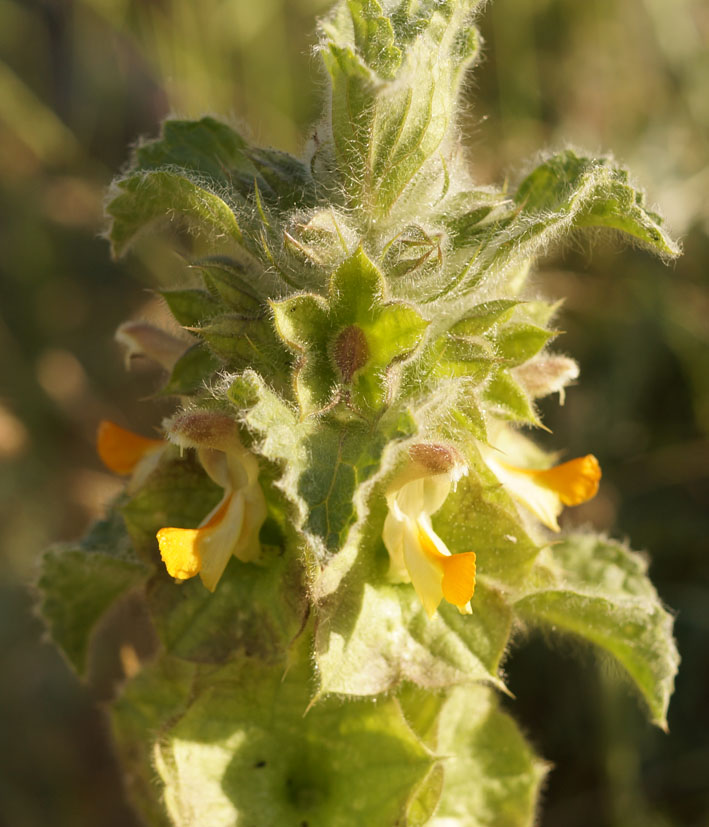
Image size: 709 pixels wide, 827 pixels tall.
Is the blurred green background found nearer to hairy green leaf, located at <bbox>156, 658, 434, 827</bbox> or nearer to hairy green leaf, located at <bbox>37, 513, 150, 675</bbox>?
hairy green leaf, located at <bbox>37, 513, 150, 675</bbox>

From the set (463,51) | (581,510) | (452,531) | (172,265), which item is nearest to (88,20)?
(172,265)

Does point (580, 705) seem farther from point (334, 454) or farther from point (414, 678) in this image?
point (334, 454)

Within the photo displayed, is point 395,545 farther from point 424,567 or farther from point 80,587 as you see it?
point 80,587

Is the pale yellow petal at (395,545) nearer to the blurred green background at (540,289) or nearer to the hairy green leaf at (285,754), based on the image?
the hairy green leaf at (285,754)

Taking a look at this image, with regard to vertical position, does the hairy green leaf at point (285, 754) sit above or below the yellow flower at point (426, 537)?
below

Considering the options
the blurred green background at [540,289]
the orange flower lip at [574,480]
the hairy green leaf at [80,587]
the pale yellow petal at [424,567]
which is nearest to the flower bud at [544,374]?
the orange flower lip at [574,480]

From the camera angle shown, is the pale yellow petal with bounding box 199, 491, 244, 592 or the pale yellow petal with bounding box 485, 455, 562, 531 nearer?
the pale yellow petal with bounding box 199, 491, 244, 592

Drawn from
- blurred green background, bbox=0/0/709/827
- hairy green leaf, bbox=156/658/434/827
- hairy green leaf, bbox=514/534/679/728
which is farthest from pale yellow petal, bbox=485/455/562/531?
blurred green background, bbox=0/0/709/827
